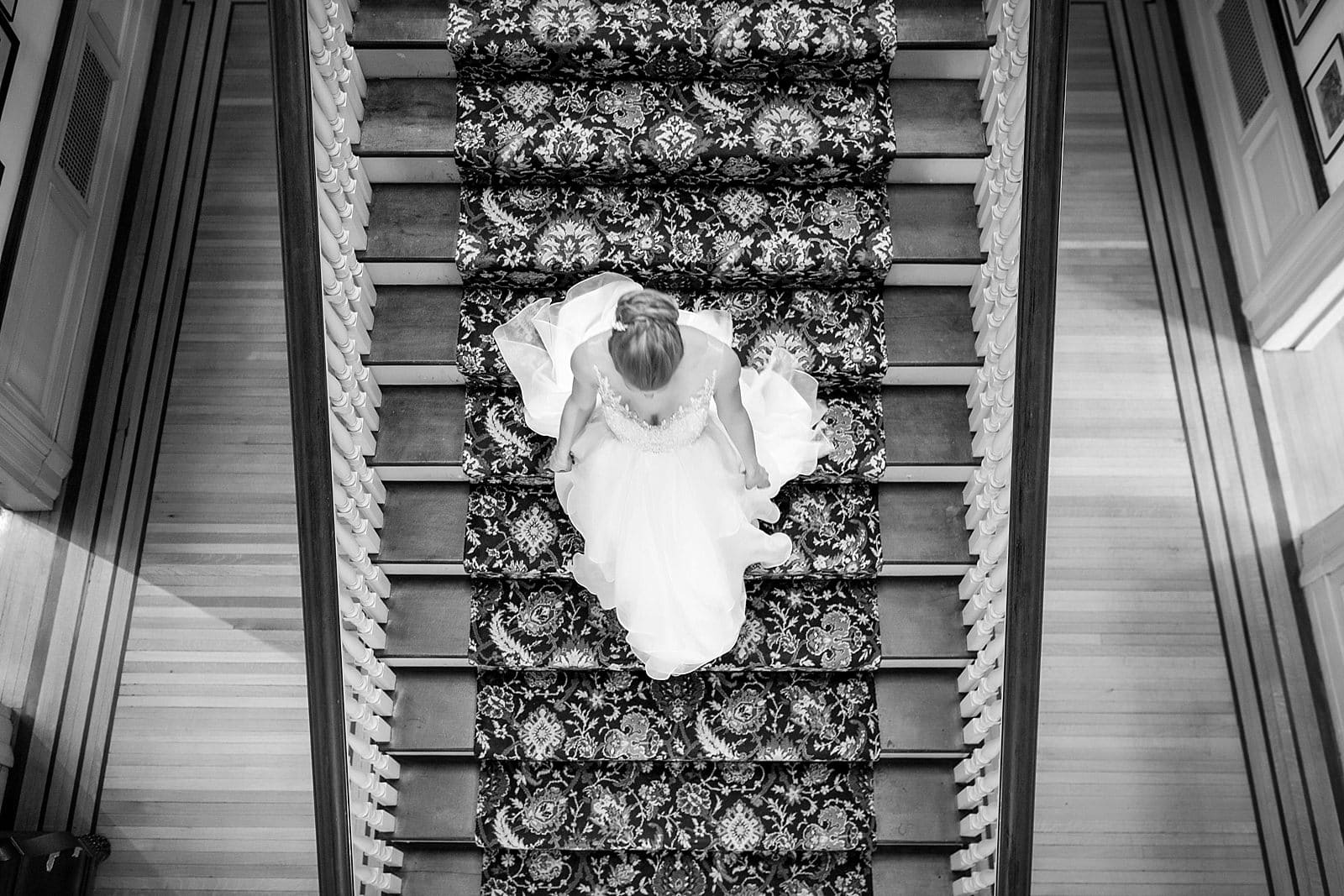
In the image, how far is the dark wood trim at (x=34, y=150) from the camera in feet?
17.4

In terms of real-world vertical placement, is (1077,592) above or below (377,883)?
above

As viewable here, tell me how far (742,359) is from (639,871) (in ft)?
6.86

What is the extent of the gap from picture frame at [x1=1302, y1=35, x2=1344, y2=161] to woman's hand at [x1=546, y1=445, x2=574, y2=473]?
3860mm

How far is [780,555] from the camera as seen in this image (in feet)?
14.4

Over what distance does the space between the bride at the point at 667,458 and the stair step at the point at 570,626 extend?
193mm

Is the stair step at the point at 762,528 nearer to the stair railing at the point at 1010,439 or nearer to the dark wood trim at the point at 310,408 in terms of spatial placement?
the stair railing at the point at 1010,439

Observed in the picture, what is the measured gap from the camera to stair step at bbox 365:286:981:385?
15.0 ft

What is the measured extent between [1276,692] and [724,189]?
335 centimetres

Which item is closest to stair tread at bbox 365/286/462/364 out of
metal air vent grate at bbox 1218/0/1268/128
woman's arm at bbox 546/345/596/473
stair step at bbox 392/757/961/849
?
woman's arm at bbox 546/345/596/473

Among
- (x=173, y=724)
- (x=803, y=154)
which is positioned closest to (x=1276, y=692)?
(x=803, y=154)

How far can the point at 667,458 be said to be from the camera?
4.16 metres

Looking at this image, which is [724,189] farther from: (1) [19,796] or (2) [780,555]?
(1) [19,796]

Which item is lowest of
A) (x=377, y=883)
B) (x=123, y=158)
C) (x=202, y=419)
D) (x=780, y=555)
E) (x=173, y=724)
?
(x=377, y=883)

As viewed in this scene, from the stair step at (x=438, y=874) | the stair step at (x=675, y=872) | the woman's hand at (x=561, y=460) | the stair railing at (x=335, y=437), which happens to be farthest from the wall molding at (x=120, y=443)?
the woman's hand at (x=561, y=460)
